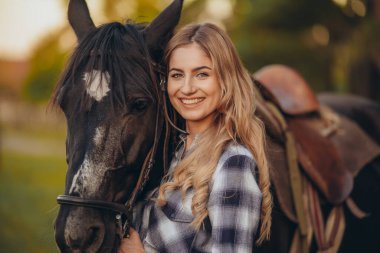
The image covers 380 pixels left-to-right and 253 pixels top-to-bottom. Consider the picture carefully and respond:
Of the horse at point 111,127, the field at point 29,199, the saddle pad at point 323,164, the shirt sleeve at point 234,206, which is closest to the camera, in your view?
the shirt sleeve at point 234,206

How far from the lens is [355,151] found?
10.2ft

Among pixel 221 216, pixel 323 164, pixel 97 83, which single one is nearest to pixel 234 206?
pixel 221 216

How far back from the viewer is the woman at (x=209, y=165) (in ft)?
5.13

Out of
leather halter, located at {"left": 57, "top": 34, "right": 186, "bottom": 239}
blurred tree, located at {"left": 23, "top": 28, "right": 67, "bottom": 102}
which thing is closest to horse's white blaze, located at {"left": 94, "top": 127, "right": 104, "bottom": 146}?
leather halter, located at {"left": 57, "top": 34, "right": 186, "bottom": 239}

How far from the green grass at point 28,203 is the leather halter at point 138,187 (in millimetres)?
466

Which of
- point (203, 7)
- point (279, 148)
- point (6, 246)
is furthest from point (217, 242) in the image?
point (203, 7)

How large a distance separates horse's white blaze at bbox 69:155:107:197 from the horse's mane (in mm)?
230

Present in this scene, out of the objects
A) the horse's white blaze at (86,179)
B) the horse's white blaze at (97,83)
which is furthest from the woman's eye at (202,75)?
the horse's white blaze at (86,179)

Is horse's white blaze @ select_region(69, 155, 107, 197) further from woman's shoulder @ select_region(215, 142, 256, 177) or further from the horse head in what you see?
woman's shoulder @ select_region(215, 142, 256, 177)

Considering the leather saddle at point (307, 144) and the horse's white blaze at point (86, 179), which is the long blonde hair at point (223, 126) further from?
the leather saddle at point (307, 144)

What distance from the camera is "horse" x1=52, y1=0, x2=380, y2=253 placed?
1635 millimetres

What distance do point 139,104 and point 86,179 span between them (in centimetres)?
38

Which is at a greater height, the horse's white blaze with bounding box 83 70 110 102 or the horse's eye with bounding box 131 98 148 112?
the horse's white blaze with bounding box 83 70 110 102

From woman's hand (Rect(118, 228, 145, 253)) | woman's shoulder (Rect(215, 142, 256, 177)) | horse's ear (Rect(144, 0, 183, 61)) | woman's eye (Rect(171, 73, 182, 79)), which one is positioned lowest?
woman's hand (Rect(118, 228, 145, 253))
